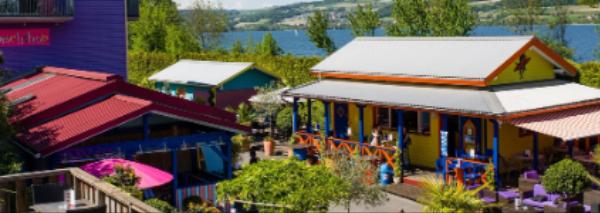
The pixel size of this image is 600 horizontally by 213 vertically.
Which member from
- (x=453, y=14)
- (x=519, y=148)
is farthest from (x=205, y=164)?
(x=453, y=14)

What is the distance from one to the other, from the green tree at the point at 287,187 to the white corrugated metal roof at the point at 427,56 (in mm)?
11132

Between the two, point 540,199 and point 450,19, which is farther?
point 450,19

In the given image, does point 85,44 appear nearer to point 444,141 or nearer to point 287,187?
point 444,141

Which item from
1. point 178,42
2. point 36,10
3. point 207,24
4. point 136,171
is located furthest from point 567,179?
point 207,24

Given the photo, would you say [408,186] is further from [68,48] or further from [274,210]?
[68,48]

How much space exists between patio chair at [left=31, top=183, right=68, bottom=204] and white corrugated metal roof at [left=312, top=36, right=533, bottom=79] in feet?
50.5

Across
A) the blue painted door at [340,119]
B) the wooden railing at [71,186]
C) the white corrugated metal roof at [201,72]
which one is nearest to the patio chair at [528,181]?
the blue painted door at [340,119]

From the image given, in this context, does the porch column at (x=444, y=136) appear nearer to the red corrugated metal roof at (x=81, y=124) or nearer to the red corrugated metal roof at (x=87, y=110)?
the red corrugated metal roof at (x=87, y=110)

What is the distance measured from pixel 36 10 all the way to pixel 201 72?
550 inches

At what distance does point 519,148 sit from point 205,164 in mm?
10795

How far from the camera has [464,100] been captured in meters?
24.3

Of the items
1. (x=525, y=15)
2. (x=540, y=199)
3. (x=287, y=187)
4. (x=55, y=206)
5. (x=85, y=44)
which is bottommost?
(x=540, y=199)

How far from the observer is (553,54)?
2686 centimetres

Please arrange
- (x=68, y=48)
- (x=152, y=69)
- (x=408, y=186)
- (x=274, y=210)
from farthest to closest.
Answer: (x=152, y=69)
(x=68, y=48)
(x=408, y=186)
(x=274, y=210)
